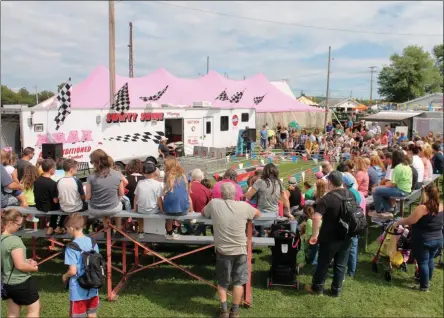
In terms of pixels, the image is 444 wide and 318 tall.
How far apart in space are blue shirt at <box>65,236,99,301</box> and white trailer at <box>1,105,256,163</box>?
8300mm

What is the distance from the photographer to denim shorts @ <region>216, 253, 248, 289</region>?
4.27 meters

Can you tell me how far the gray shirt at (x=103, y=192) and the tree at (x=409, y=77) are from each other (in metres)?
58.2

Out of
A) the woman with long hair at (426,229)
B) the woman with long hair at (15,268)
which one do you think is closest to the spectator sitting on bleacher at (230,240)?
the woman with long hair at (15,268)

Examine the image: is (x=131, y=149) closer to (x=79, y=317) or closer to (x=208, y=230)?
(x=208, y=230)

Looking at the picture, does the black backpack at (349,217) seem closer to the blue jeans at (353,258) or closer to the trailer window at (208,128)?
the blue jeans at (353,258)

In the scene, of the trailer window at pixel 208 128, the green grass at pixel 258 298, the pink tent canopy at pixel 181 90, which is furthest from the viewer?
the pink tent canopy at pixel 181 90

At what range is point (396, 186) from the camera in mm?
6570

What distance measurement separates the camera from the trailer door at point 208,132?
58.1 feet

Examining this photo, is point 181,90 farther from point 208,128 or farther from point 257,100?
point 208,128

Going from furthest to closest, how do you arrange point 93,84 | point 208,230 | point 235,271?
point 93,84
point 208,230
point 235,271

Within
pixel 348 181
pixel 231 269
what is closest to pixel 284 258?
pixel 231 269

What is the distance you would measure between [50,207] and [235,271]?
2427mm

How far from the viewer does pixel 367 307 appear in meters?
4.76

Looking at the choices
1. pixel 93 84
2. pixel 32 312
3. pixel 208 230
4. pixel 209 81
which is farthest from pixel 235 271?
pixel 209 81
